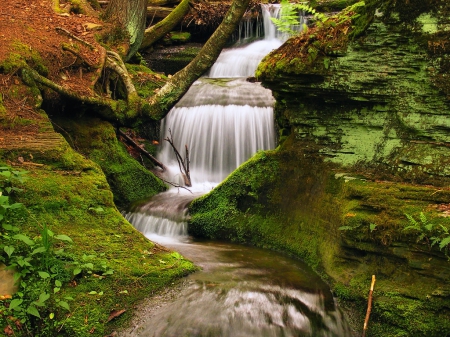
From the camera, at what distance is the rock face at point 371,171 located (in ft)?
13.6

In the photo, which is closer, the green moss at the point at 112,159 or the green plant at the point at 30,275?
the green plant at the point at 30,275

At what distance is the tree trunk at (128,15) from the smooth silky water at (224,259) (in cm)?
201

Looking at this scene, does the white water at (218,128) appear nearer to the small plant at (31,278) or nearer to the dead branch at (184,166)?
the dead branch at (184,166)

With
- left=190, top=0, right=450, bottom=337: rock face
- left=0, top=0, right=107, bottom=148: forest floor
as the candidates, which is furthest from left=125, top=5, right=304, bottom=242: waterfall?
left=190, top=0, right=450, bottom=337: rock face

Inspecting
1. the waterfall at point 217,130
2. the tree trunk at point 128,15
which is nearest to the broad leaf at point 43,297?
the waterfall at point 217,130

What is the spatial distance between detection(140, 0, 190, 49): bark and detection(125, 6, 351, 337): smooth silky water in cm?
331

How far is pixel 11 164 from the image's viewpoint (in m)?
4.88

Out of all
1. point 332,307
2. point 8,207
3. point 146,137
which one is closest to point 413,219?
point 332,307

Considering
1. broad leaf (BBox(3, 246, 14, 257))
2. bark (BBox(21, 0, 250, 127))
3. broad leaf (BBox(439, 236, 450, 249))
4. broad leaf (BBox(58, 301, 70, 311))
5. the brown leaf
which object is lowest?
the brown leaf

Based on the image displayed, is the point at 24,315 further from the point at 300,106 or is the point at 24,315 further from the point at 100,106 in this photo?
the point at 100,106

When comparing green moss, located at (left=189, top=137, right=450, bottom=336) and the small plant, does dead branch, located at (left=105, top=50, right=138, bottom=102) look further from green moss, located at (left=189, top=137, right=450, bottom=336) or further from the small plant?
the small plant

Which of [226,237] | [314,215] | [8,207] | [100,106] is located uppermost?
[100,106]

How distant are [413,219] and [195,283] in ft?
7.59

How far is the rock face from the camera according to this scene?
414cm
